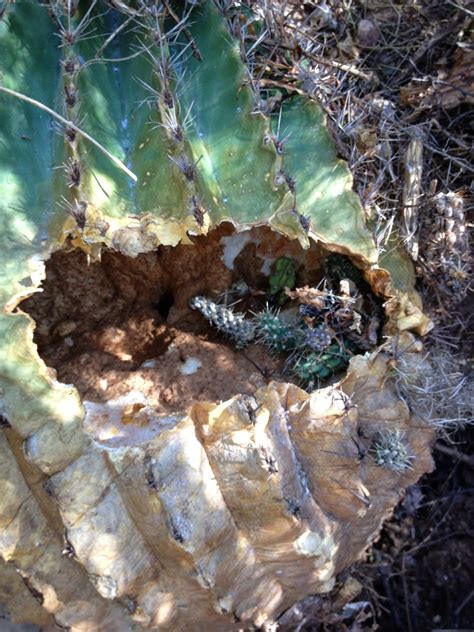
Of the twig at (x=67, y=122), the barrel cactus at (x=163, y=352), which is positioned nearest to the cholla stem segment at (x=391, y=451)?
the barrel cactus at (x=163, y=352)

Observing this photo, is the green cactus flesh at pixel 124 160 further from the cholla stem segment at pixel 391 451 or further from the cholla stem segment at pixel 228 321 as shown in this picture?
the cholla stem segment at pixel 391 451

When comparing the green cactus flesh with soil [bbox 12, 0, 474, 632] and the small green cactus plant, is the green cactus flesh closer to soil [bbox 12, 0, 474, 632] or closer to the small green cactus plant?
soil [bbox 12, 0, 474, 632]

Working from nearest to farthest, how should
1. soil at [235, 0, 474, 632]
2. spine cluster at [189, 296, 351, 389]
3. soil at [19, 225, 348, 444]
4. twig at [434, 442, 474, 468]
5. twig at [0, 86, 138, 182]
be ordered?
twig at [0, 86, 138, 182], soil at [19, 225, 348, 444], spine cluster at [189, 296, 351, 389], soil at [235, 0, 474, 632], twig at [434, 442, 474, 468]

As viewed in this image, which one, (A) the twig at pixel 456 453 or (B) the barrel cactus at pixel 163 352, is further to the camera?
(A) the twig at pixel 456 453

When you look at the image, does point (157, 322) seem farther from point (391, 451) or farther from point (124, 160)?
point (391, 451)

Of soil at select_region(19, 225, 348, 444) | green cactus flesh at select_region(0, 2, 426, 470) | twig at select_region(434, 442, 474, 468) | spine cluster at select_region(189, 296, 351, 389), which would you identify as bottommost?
twig at select_region(434, 442, 474, 468)

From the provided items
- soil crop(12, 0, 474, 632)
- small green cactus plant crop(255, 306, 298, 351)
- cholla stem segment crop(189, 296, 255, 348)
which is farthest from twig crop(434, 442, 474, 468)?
cholla stem segment crop(189, 296, 255, 348)

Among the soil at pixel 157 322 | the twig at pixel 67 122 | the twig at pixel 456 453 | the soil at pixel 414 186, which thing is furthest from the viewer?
the twig at pixel 456 453
